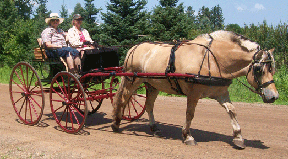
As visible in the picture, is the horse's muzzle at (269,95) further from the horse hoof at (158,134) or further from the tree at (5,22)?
the tree at (5,22)

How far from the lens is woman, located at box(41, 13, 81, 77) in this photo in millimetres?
6812

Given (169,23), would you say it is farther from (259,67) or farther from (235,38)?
(259,67)

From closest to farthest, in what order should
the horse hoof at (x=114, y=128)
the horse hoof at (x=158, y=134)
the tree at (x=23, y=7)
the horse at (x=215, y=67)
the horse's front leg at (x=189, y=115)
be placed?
the horse at (x=215, y=67) → the horse's front leg at (x=189, y=115) → the horse hoof at (x=158, y=134) → the horse hoof at (x=114, y=128) → the tree at (x=23, y=7)

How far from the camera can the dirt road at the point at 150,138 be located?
495 centimetres

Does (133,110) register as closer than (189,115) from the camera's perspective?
No

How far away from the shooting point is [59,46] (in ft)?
22.9

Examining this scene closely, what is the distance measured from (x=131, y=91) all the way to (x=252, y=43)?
261 cm

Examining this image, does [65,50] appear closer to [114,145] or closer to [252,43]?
[114,145]

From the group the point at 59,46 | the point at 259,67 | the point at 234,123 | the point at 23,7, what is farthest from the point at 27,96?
the point at 23,7

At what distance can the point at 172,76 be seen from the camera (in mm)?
5410

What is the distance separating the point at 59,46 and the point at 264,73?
4376 millimetres

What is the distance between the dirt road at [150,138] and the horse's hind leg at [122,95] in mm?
335

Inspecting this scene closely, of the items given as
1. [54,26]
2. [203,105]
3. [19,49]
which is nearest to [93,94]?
[54,26]

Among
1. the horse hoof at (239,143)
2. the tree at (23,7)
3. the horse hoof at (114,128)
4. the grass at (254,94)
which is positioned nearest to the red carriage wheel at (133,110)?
the horse hoof at (114,128)
